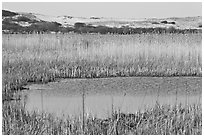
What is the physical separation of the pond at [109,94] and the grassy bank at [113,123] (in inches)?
15.7

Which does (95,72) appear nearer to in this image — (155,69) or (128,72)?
(128,72)

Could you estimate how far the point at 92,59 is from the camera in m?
8.96

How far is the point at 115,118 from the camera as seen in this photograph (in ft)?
15.1

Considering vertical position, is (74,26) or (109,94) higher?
(74,26)

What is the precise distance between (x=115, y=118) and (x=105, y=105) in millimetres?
1011

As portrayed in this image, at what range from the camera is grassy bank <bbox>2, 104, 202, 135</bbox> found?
161 inches

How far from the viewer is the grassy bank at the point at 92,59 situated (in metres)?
7.83

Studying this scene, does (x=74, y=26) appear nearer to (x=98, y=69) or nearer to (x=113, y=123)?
(x=98, y=69)

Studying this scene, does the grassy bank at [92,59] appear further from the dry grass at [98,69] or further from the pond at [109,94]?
the pond at [109,94]

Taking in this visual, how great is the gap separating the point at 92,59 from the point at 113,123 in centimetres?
470

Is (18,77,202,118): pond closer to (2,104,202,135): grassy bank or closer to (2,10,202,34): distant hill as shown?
(2,104,202,135): grassy bank

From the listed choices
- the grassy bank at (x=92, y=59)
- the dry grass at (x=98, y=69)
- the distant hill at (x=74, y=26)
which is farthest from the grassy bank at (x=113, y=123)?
the distant hill at (x=74, y=26)

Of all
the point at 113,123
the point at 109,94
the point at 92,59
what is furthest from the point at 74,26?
the point at 113,123

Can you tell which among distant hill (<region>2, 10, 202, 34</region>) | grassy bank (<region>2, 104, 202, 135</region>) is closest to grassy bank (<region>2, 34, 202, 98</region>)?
grassy bank (<region>2, 104, 202, 135</region>)
